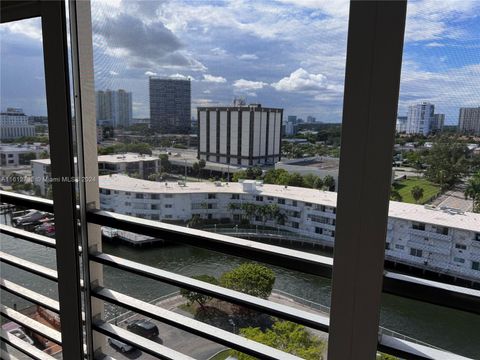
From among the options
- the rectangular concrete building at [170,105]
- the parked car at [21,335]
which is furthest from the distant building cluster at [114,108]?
the parked car at [21,335]

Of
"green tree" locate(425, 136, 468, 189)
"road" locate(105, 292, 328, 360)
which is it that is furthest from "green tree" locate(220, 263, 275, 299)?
"green tree" locate(425, 136, 468, 189)

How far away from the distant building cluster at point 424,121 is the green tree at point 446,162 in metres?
0.03

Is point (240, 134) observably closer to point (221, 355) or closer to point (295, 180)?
point (295, 180)

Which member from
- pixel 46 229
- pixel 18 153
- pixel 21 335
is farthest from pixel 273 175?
pixel 21 335

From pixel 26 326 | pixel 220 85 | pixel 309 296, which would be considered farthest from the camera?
pixel 26 326

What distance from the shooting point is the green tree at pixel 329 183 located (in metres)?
0.90

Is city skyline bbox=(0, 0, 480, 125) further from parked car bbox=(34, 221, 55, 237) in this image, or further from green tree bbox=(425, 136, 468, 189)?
parked car bbox=(34, 221, 55, 237)

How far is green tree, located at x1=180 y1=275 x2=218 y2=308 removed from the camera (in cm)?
123

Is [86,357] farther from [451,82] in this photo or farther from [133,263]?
[451,82]

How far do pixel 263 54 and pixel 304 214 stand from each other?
1.69ft

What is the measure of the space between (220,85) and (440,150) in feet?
2.29

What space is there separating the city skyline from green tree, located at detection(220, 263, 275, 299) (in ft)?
1.77

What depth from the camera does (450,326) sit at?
84 centimetres

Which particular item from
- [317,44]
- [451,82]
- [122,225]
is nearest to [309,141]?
[317,44]
